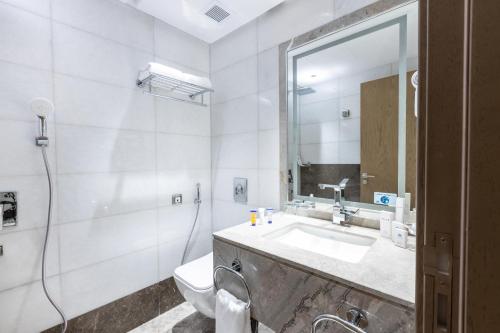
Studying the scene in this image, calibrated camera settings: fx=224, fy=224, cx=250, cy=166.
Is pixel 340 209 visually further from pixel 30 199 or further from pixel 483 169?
pixel 30 199

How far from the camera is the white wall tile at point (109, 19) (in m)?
1.30

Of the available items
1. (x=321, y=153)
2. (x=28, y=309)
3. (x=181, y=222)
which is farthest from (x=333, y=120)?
(x=28, y=309)

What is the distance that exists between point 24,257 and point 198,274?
3.01 feet

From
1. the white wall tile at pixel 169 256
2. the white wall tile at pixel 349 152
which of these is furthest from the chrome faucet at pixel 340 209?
the white wall tile at pixel 169 256

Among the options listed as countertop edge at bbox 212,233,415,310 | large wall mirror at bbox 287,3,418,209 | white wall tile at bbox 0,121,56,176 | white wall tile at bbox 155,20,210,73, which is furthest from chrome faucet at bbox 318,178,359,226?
white wall tile at bbox 0,121,56,176

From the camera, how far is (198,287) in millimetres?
1289

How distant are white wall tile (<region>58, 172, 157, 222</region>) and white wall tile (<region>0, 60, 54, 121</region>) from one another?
15.1 inches

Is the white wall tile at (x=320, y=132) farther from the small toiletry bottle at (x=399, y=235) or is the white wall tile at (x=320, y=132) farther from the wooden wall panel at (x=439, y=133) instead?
the wooden wall panel at (x=439, y=133)

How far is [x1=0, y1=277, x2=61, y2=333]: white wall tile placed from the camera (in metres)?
1.14

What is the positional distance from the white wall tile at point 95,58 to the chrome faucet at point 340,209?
5.08 ft

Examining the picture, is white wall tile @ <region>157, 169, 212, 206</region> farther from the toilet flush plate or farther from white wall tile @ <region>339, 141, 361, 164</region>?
white wall tile @ <region>339, 141, 361, 164</region>

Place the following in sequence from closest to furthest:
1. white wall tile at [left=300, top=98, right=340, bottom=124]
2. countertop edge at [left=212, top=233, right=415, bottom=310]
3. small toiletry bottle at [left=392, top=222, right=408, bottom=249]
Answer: countertop edge at [left=212, top=233, right=415, bottom=310]
small toiletry bottle at [left=392, top=222, right=408, bottom=249]
white wall tile at [left=300, top=98, right=340, bottom=124]

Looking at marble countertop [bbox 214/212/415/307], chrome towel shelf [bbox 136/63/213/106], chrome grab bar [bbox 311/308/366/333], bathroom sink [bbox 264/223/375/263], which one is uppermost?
chrome towel shelf [bbox 136/63/213/106]

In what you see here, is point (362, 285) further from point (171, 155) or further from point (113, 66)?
point (113, 66)
